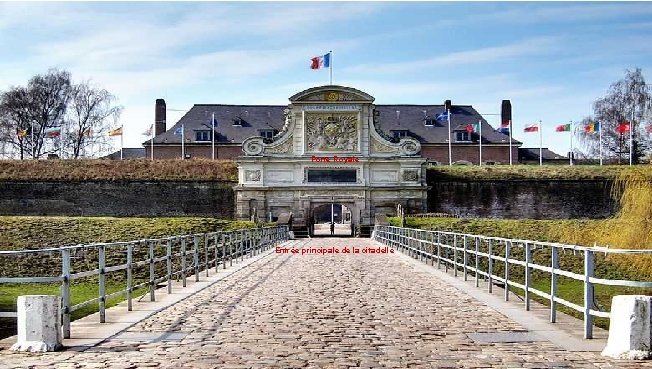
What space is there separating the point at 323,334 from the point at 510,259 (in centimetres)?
433

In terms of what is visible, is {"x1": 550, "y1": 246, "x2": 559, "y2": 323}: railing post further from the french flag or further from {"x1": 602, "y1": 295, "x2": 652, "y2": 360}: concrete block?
the french flag

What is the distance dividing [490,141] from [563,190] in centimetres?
1165

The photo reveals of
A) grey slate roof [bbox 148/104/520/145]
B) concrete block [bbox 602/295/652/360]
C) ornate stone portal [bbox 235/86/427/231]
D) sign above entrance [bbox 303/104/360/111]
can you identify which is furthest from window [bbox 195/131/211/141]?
concrete block [bbox 602/295/652/360]

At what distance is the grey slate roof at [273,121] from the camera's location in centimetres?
6750

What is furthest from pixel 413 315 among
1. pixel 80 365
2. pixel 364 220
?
pixel 364 220

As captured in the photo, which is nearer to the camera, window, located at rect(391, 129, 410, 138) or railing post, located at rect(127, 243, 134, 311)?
railing post, located at rect(127, 243, 134, 311)

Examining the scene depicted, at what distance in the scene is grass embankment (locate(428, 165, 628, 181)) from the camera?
56.2 meters

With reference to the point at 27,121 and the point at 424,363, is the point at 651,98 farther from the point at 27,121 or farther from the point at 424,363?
the point at 424,363

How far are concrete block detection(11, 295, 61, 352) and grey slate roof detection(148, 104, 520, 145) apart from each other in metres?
59.0

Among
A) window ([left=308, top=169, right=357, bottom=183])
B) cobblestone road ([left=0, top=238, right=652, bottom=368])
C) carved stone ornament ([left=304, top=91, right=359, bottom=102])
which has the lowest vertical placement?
cobblestone road ([left=0, top=238, right=652, bottom=368])

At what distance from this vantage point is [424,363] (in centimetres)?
768

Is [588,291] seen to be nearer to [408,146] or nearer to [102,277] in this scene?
[102,277]

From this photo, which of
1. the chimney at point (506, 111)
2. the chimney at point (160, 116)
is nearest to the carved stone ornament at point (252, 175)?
the chimney at point (160, 116)

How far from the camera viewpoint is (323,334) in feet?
30.9
